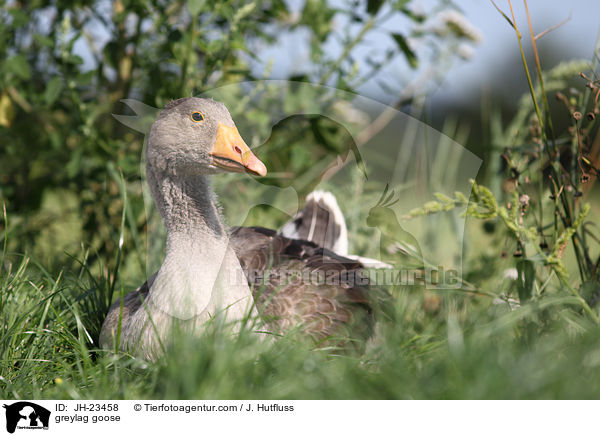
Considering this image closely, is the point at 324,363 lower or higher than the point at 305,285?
lower

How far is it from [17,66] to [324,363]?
2605 mm

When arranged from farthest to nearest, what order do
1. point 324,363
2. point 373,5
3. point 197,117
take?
point 373,5 < point 197,117 < point 324,363

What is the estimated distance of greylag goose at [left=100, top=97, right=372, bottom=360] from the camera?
215 cm

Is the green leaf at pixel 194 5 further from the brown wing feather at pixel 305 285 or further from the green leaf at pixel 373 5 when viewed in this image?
the brown wing feather at pixel 305 285

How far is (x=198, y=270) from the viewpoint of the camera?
87.0 inches

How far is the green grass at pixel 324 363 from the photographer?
5.38ft

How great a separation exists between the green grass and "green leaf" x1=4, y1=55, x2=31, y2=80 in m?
1.39

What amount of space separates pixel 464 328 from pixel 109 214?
2.60 meters

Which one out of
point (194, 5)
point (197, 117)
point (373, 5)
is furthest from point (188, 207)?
point (373, 5)

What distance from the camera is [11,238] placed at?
3.78 m

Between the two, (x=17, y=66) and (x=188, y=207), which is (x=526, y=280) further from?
(x=17, y=66)

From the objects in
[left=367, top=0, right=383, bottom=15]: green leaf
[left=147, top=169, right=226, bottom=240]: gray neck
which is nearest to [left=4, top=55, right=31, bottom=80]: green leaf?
[left=147, top=169, right=226, bottom=240]: gray neck

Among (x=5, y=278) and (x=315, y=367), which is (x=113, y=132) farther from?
(x=315, y=367)
